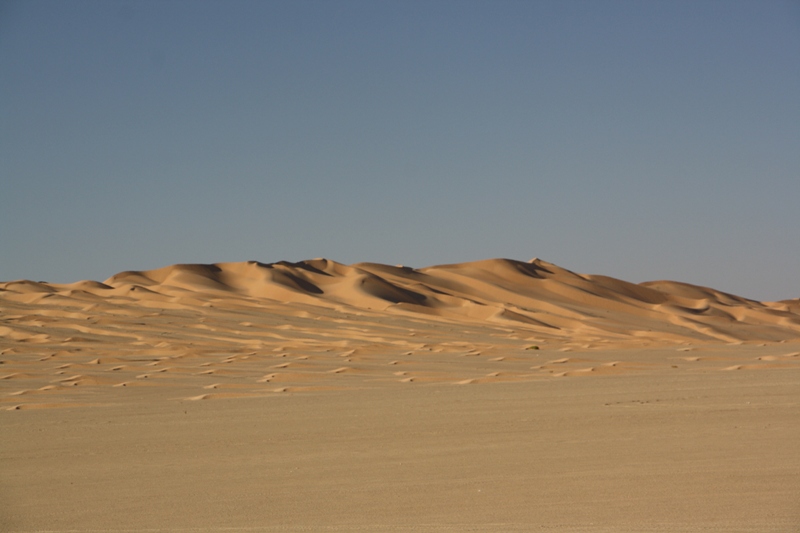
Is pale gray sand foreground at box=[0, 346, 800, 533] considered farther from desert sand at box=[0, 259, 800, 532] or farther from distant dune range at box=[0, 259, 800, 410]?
distant dune range at box=[0, 259, 800, 410]

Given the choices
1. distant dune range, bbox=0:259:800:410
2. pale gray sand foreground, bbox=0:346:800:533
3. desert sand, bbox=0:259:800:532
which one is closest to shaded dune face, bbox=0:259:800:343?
distant dune range, bbox=0:259:800:410

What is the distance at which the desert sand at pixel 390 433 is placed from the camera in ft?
16.8

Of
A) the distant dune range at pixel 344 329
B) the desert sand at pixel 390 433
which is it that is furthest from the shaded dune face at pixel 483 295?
the desert sand at pixel 390 433

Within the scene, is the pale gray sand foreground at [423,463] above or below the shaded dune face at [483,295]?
below

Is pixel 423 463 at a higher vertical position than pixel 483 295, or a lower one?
lower

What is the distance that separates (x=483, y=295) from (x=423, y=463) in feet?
102

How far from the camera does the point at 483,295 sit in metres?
37.2

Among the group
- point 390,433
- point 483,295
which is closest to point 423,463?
point 390,433

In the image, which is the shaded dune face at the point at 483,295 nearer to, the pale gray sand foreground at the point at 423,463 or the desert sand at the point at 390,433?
the desert sand at the point at 390,433

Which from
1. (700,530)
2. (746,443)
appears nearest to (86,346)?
(746,443)

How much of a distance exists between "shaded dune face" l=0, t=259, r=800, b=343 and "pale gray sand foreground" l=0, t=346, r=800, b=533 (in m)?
13.9

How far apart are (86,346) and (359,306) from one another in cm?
1277

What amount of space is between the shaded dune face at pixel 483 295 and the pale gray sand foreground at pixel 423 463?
45.5ft

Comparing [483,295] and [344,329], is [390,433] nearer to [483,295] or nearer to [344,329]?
[344,329]
